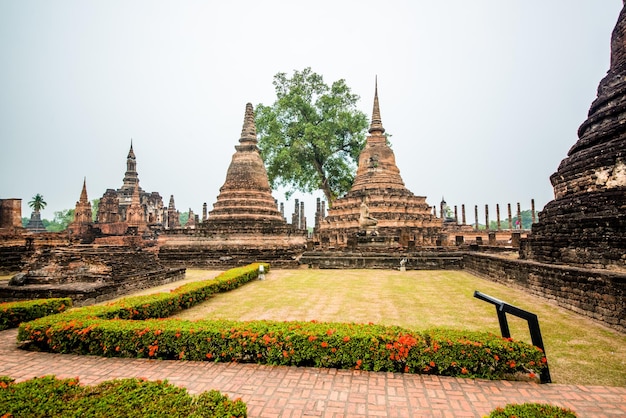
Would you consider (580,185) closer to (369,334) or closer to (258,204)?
(369,334)

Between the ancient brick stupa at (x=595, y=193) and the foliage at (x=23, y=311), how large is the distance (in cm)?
1194

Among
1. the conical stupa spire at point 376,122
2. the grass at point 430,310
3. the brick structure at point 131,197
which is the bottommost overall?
the grass at point 430,310

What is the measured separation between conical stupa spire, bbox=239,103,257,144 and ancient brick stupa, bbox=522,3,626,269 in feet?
57.5

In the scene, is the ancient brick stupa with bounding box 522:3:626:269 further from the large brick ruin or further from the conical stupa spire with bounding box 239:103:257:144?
the conical stupa spire with bounding box 239:103:257:144

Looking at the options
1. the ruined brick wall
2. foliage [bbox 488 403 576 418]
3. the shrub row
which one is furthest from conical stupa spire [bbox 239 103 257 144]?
foliage [bbox 488 403 576 418]

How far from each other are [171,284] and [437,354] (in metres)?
11.0

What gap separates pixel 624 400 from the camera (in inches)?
147

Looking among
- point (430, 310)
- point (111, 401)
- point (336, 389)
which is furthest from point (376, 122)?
point (111, 401)

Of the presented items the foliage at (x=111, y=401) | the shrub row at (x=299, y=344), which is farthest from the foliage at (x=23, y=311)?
the foliage at (x=111, y=401)

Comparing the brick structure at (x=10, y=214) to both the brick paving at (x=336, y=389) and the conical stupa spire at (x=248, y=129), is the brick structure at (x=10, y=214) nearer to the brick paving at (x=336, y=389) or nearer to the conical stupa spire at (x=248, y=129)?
the conical stupa spire at (x=248, y=129)

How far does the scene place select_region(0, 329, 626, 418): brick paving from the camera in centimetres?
362

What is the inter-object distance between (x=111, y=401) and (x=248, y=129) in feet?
72.4

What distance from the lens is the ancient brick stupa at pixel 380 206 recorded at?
2448 centimetres

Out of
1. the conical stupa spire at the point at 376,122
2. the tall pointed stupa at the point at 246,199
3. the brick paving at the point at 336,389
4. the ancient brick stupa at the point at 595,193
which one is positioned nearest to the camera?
the brick paving at the point at 336,389
